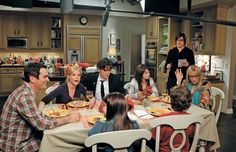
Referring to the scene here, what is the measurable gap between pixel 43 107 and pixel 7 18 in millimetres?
5553

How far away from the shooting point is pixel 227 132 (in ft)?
13.8

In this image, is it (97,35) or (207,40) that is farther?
(97,35)

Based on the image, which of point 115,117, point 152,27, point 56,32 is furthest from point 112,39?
point 115,117

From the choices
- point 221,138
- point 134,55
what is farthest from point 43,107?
point 134,55

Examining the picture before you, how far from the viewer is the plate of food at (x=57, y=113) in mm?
2370

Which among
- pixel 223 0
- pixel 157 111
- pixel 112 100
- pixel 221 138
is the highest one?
pixel 223 0

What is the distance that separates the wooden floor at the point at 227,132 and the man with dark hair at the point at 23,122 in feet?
8.20

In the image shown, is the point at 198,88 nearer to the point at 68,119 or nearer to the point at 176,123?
the point at 176,123

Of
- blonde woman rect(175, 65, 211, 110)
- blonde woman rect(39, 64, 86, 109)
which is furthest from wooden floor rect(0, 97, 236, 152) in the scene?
blonde woman rect(39, 64, 86, 109)

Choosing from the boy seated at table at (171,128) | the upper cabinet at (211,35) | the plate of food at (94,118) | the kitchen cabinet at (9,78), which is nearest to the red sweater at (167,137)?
the boy seated at table at (171,128)

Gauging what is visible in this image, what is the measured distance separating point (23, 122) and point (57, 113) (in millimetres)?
388

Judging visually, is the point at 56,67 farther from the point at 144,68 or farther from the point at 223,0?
the point at 223,0

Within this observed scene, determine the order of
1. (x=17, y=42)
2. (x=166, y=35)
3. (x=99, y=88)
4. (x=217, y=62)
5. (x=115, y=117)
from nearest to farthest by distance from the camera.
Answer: (x=115, y=117), (x=99, y=88), (x=217, y=62), (x=166, y=35), (x=17, y=42)

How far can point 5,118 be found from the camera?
2.07 meters
